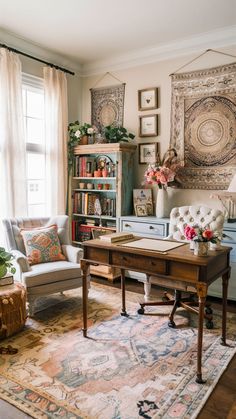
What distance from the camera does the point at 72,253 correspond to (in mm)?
3494

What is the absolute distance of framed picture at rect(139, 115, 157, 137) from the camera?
166 inches

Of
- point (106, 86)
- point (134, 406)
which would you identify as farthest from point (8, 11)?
point (134, 406)

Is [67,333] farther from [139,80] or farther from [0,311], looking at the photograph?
[139,80]

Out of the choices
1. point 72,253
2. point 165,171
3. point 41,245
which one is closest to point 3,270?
point 41,245

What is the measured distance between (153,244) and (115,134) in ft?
7.08

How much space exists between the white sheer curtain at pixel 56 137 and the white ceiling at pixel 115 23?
1.38 feet

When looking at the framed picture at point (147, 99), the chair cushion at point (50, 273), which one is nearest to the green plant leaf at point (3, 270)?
the chair cushion at point (50, 273)

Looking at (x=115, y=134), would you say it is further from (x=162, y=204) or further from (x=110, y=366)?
(x=110, y=366)

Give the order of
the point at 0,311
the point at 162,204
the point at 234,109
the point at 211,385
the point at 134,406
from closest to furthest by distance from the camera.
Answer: the point at 134,406 → the point at 211,385 → the point at 0,311 → the point at 234,109 → the point at 162,204

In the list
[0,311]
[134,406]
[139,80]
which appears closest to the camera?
[134,406]

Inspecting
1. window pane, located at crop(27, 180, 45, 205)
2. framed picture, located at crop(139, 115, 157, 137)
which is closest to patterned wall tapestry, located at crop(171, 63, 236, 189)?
framed picture, located at crop(139, 115, 157, 137)

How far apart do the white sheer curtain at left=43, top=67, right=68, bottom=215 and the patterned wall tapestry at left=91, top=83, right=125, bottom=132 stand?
47 cm

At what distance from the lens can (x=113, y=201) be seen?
4359 mm

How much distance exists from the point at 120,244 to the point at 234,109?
219 cm
